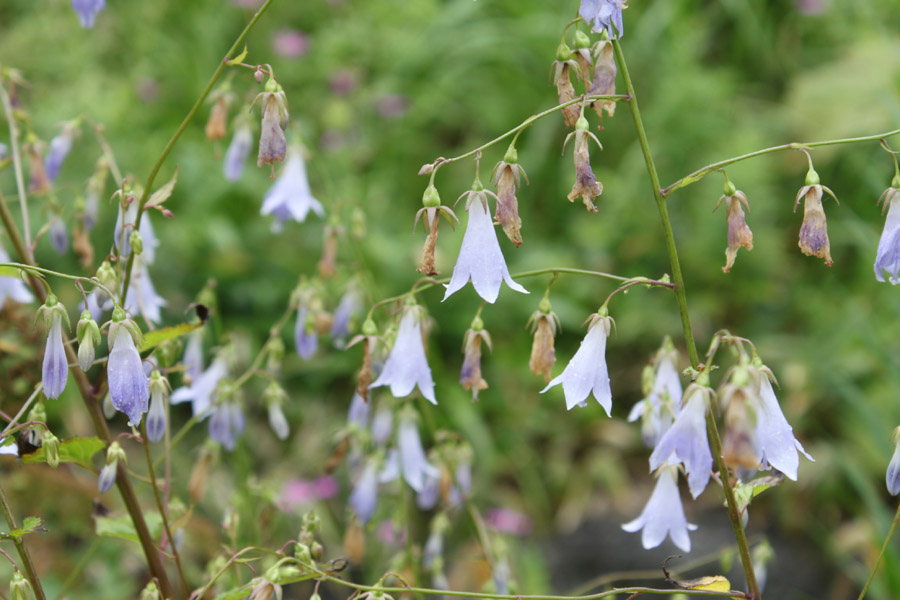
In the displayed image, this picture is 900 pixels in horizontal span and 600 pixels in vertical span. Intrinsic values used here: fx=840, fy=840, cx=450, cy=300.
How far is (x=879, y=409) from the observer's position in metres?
3.27

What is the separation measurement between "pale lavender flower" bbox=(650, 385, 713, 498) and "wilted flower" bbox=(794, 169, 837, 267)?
0.33 metres

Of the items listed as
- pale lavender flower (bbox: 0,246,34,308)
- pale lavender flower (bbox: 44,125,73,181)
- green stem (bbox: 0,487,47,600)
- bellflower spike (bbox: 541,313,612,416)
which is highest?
pale lavender flower (bbox: 44,125,73,181)

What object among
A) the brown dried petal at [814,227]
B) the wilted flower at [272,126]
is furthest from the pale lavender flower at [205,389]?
the brown dried petal at [814,227]

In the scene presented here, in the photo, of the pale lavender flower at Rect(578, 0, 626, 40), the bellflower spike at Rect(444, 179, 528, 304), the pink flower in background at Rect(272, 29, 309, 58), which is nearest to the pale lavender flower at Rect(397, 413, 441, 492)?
the bellflower spike at Rect(444, 179, 528, 304)

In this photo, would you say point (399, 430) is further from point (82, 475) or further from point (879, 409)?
point (879, 409)

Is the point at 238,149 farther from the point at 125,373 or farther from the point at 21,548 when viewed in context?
the point at 21,548

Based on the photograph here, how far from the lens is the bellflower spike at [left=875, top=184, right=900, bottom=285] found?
129cm

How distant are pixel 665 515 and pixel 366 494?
2.29ft

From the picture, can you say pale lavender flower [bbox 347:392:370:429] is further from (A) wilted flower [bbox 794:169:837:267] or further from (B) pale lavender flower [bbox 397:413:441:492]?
(A) wilted flower [bbox 794:169:837:267]

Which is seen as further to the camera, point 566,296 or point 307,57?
point 307,57

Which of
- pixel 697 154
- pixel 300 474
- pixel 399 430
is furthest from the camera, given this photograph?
pixel 697 154

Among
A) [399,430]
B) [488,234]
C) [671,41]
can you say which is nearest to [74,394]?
[399,430]

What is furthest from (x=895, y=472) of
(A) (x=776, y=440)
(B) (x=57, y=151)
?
(B) (x=57, y=151)

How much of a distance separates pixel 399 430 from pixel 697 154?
286cm
